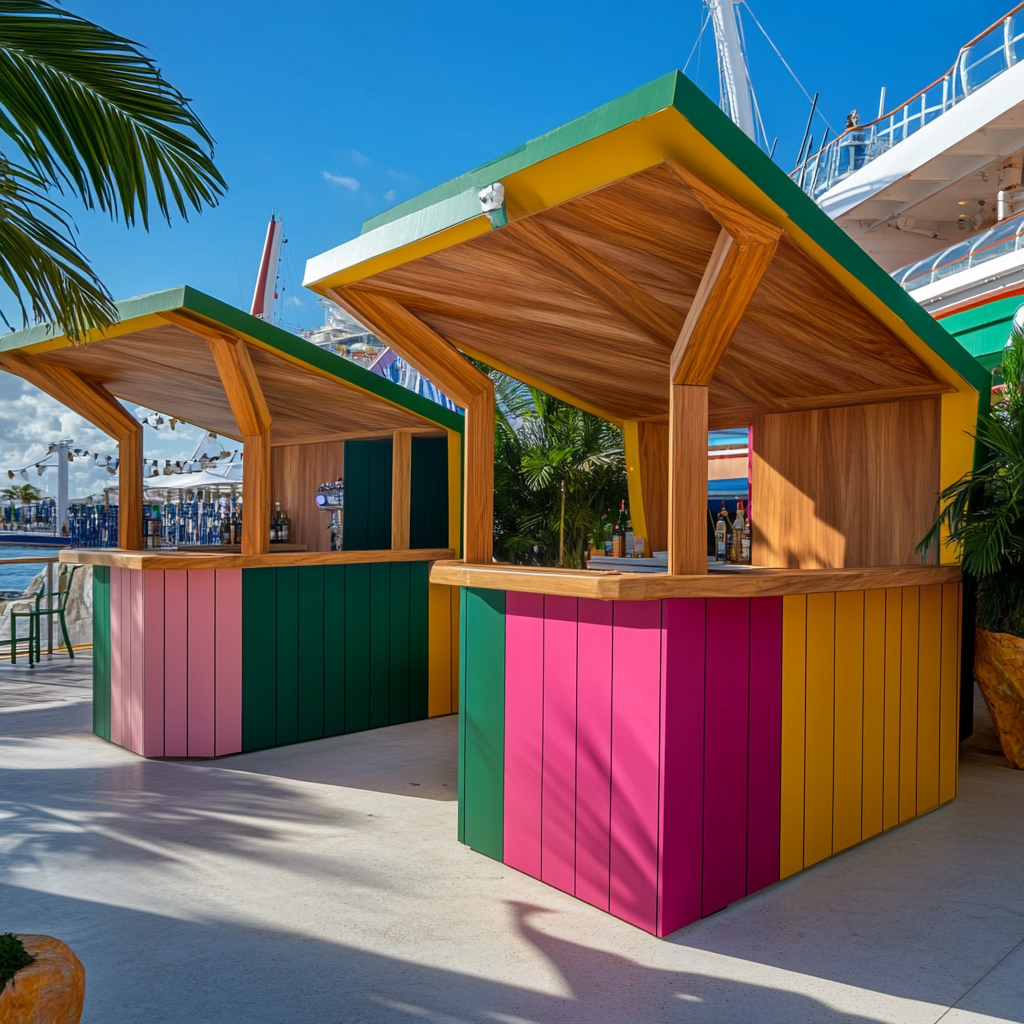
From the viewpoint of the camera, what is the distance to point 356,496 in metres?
6.38

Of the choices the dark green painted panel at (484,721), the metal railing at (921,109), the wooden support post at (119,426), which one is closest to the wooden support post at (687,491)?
the dark green painted panel at (484,721)

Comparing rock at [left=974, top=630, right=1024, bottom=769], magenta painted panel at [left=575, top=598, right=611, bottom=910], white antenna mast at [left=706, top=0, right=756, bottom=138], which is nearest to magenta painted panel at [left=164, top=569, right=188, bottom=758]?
magenta painted panel at [left=575, top=598, right=611, bottom=910]

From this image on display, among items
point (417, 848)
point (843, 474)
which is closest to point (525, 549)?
point (843, 474)

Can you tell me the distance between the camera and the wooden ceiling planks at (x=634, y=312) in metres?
2.73

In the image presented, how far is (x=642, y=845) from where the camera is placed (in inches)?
105

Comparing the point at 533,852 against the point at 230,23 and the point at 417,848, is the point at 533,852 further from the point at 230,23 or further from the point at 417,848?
the point at 230,23

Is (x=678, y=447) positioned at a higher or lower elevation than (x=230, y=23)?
lower

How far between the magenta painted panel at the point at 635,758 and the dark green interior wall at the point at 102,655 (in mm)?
3592

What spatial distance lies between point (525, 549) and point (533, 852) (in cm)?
506

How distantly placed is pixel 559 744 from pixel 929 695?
6.25ft

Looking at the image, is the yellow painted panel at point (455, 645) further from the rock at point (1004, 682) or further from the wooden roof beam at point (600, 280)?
the rock at point (1004, 682)

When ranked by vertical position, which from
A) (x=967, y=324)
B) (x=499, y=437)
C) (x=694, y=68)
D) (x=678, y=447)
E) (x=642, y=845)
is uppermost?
(x=694, y=68)

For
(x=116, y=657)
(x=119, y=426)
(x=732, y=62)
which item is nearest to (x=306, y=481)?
(x=119, y=426)

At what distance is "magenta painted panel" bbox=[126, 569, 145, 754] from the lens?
4707 millimetres
